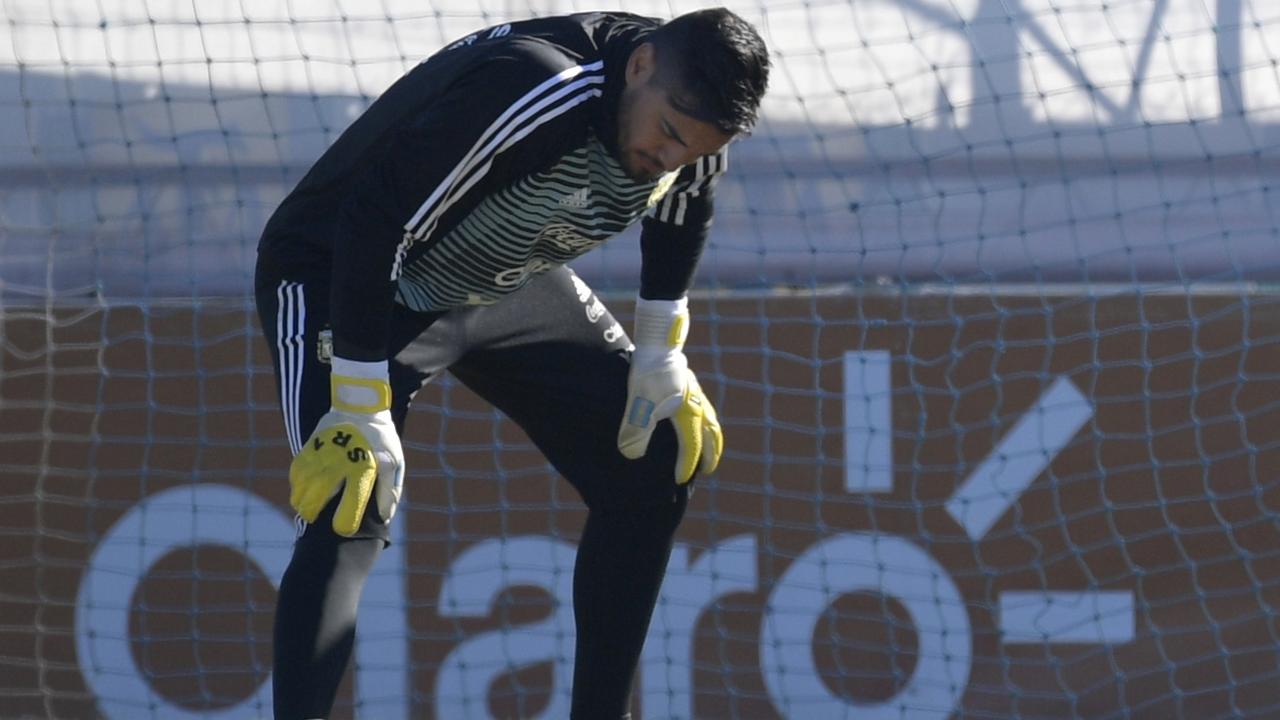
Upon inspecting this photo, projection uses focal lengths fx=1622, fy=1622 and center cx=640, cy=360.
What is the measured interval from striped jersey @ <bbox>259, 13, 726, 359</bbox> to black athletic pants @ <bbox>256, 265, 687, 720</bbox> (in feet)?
0.15

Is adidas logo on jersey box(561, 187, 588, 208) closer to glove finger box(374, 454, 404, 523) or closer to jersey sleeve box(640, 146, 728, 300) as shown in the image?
jersey sleeve box(640, 146, 728, 300)

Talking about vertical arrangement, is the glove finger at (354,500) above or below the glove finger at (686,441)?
below

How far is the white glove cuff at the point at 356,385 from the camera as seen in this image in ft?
5.87

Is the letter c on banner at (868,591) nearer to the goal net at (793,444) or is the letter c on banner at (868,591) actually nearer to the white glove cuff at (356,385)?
the goal net at (793,444)

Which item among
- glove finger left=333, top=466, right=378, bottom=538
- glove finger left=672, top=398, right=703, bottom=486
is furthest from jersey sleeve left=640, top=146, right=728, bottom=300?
glove finger left=333, top=466, right=378, bottom=538

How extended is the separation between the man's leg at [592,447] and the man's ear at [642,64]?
0.43 m

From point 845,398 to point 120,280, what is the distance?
1.68 m

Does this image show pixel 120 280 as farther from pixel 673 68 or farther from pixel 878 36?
pixel 673 68

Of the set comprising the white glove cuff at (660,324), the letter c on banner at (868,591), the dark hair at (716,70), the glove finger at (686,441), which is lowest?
the letter c on banner at (868,591)

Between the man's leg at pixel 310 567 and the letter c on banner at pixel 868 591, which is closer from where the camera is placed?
the man's leg at pixel 310 567

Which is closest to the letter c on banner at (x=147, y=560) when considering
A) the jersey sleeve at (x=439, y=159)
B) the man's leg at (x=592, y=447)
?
the man's leg at (x=592, y=447)

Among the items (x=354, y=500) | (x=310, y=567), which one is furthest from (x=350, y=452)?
(x=310, y=567)

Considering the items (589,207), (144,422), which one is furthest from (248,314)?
(589,207)

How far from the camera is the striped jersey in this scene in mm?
1714
